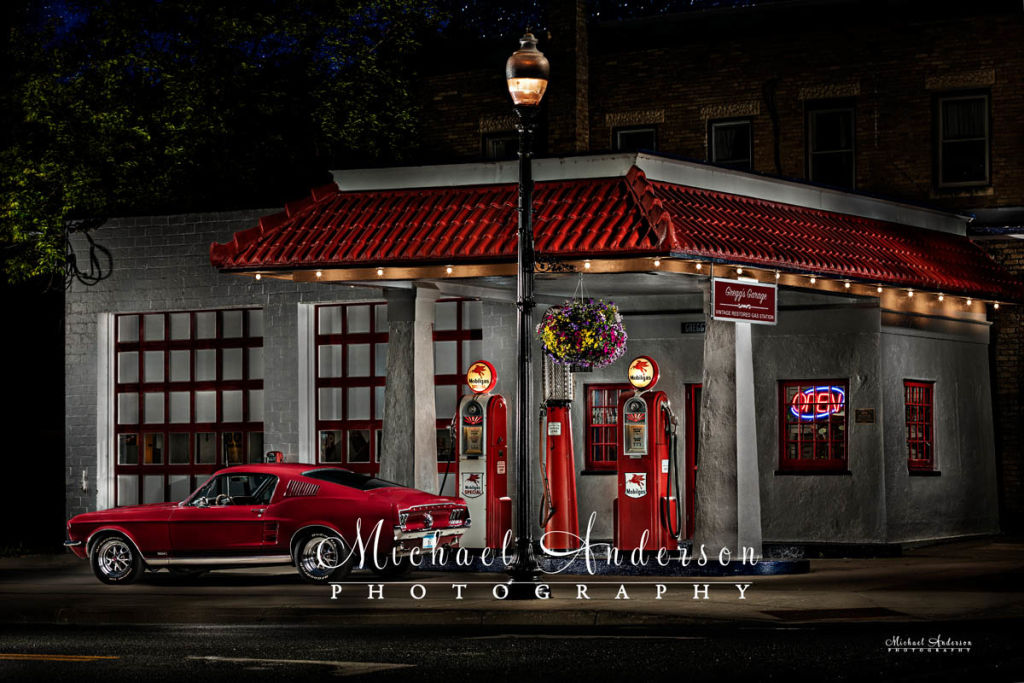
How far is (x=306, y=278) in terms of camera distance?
767 inches

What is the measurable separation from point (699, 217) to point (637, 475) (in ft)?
11.2

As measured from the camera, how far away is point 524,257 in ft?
53.9

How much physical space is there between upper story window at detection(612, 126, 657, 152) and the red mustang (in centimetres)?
1212

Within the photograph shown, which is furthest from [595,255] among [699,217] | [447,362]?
[447,362]

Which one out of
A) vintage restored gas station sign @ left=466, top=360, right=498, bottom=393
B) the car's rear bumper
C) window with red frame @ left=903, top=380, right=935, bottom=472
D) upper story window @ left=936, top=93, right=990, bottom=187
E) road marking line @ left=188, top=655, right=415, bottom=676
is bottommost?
road marking line @ left=188, top=655, right=415, bottom=676

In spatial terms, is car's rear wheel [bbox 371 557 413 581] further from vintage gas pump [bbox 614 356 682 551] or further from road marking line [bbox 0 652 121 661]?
road marking line [bbox 0 652 121 661]

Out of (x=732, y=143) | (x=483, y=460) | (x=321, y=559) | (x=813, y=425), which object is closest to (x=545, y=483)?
(x=483, y=460)

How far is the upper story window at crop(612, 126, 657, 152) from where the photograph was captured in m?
29.0

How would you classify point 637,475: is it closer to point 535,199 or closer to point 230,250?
point 535,199

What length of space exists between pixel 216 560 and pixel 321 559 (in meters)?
1.29

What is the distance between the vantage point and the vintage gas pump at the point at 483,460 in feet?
→ 67.2

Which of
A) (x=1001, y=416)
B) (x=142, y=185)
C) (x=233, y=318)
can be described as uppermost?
(x=142, y=185)

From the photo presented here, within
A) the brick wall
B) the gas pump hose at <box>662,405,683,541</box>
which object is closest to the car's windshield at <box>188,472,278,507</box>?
the gas pump hose at <box>662,405,683,541</box>

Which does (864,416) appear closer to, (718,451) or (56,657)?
(718,451)
